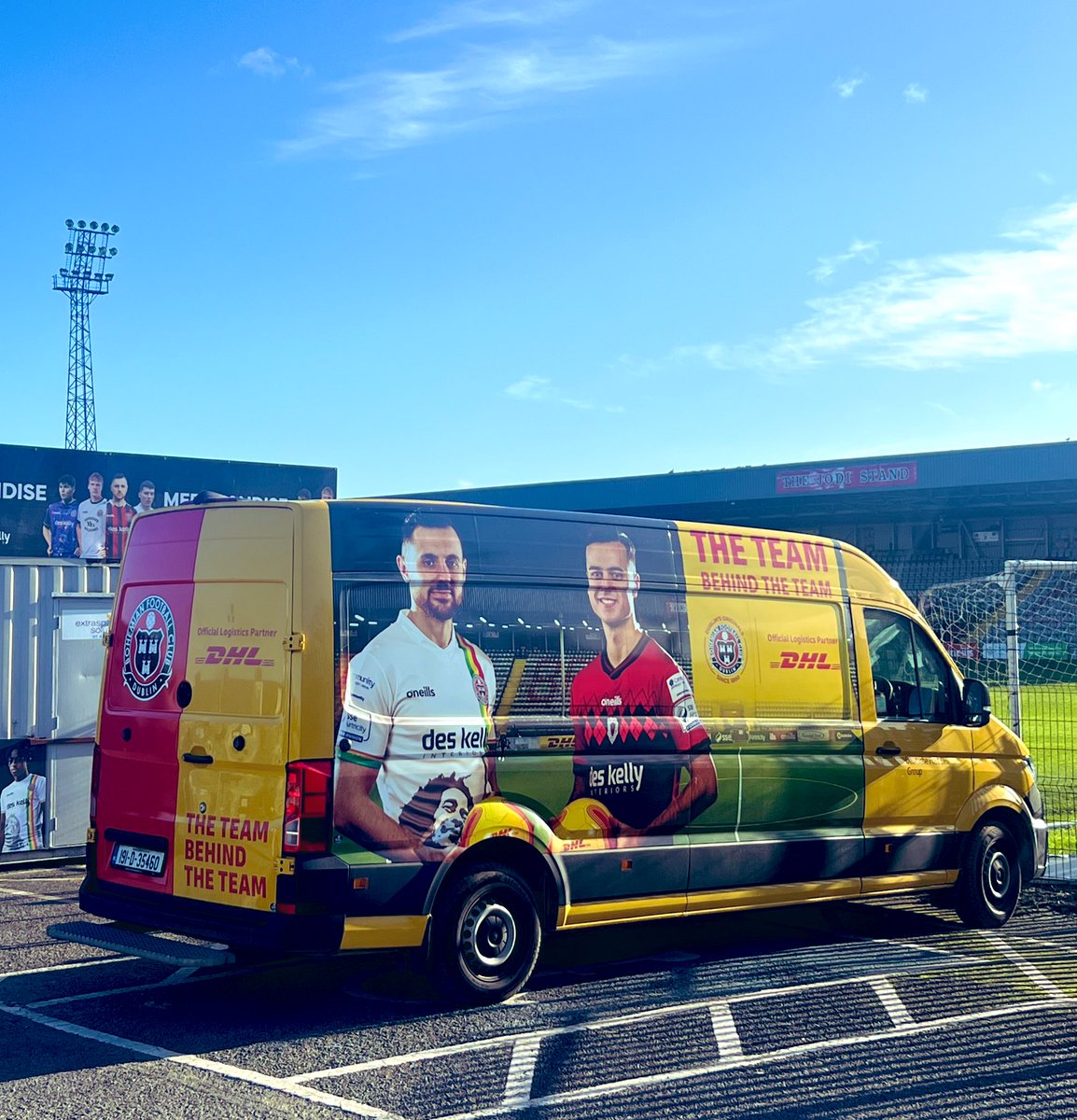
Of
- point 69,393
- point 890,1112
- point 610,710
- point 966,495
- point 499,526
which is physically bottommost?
point 890,1112

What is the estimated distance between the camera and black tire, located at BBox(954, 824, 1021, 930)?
30.5 ft

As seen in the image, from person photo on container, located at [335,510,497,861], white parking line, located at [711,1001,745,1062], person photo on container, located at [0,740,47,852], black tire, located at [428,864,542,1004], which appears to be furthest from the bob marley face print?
person photo on container, located at [0,740,47,852]

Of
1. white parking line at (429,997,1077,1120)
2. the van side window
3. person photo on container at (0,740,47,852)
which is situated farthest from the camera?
person photo on container at (0,740,47,852)

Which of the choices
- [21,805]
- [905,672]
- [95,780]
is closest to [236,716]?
[95,780]

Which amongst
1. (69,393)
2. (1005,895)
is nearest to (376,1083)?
(1005,895)

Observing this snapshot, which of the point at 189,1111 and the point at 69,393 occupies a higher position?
the point at 69,393

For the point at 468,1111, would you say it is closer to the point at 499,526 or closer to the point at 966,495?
the point at 499,526

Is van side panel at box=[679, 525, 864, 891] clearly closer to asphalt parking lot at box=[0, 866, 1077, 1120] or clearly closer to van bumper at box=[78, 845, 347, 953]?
asphalt parking lot at box=[0, 866, 1077, 1120]

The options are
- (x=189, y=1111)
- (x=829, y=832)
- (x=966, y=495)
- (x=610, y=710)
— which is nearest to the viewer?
(x=189, y=1111)

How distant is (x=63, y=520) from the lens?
63.5ft

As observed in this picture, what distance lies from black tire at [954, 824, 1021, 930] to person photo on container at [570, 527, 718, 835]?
7.85ft

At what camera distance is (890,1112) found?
5355 mm

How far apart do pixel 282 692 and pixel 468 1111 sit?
86.3 inches

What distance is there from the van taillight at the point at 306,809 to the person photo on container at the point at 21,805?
5776mm
